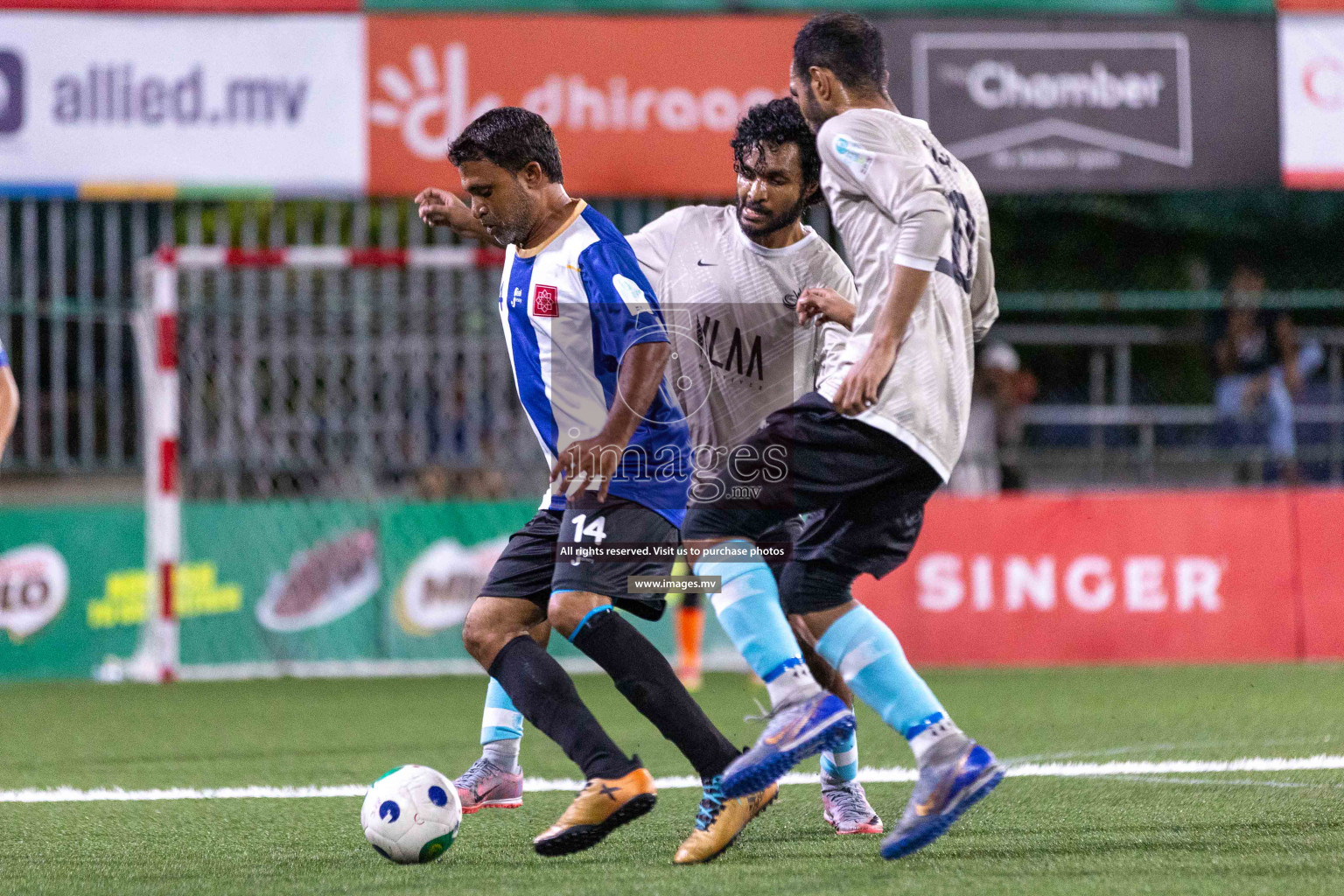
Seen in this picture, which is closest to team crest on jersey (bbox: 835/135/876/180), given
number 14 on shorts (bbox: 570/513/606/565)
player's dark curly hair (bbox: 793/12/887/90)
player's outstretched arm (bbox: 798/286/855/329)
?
player's dark curly hair (bbox: 793/12/887/90)

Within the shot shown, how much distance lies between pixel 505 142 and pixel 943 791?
2.00 m

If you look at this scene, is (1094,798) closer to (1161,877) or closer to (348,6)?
(1161,877)

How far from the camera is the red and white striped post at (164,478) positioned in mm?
9914

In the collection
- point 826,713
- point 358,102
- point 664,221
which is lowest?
point 826,713

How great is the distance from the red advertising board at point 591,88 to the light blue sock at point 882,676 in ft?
22.3

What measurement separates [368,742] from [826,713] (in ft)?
11.8

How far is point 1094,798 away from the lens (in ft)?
16.7

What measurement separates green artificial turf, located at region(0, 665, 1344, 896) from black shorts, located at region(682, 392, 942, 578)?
78cm

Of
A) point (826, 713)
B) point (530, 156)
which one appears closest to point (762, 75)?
point (530, 156)

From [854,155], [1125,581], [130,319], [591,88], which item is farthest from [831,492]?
[130,319]

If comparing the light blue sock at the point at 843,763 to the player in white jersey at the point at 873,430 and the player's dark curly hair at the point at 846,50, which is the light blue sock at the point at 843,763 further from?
the player's dark curly hair at the point at 846,50

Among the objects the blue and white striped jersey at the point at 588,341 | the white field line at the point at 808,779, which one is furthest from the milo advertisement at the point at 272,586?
the blue and white striped jersey at the point at 588,341

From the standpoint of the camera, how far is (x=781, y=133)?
15.4 feet

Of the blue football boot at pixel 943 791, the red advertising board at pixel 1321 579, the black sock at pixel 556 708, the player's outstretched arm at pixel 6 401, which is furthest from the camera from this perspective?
the red advertising board at pixel 1321 579
